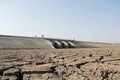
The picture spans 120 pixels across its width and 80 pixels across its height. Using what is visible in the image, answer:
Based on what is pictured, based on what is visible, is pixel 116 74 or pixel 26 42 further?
pixel 26 42

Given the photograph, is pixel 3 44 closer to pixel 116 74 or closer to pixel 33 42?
pixel 33 42

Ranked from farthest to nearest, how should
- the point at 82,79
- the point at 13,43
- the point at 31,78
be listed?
the point at 13,43, the point at 31,78, the point at 82,79

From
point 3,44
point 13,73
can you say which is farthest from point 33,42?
point 13,73

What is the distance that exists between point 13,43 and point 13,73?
14.6 m

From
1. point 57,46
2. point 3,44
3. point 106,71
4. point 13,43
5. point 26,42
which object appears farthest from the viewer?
point 57,46

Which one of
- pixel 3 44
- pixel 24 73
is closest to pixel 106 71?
pixel 24 73

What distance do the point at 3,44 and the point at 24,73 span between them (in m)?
13.5

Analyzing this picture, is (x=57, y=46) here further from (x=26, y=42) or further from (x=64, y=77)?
(x=64, y=77)

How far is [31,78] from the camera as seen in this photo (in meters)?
3.88

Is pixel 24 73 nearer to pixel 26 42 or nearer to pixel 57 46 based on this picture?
pixel 26 42

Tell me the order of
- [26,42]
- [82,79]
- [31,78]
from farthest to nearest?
[26,42], [31,78], [82,79]

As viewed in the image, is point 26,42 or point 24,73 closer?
point 24,73

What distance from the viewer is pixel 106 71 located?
4.23 metres

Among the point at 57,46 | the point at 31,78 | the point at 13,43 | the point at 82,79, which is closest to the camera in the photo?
the point at 82,79
